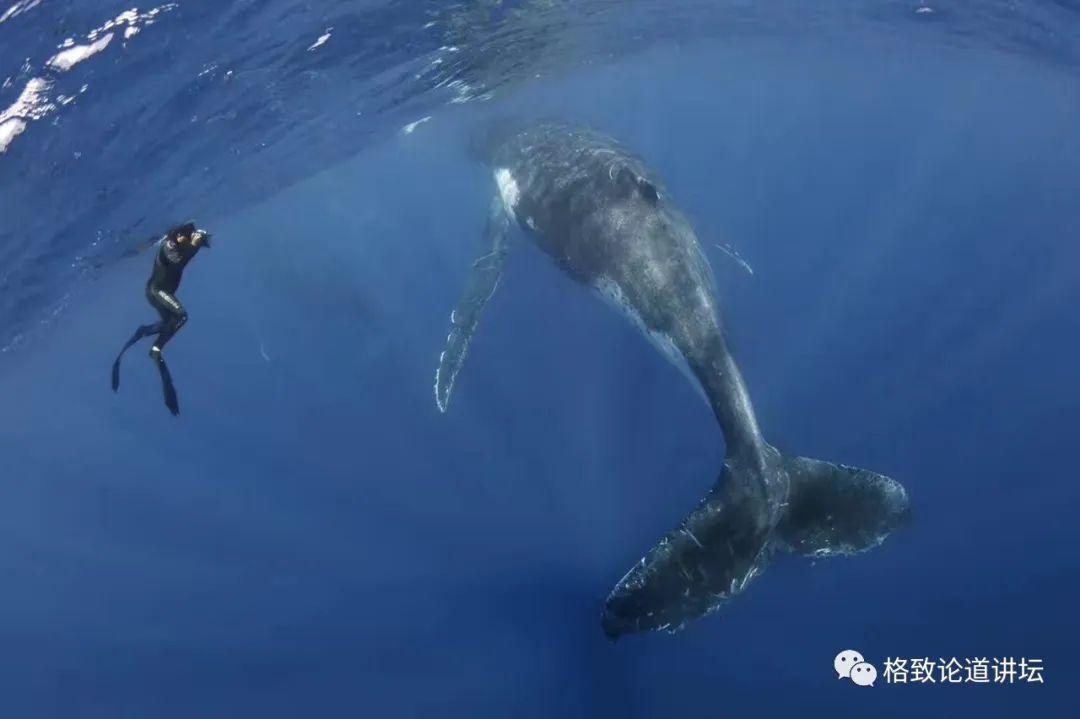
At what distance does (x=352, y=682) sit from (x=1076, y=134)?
4996 cm

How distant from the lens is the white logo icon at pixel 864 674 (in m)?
13.3

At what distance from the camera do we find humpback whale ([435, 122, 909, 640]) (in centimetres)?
911

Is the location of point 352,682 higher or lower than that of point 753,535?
lower

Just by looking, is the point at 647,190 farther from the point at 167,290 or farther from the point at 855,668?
the point at 855,668

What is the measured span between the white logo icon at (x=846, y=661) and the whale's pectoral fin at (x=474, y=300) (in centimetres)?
874

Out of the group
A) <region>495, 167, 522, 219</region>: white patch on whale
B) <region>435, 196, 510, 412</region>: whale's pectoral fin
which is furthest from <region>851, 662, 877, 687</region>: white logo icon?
<region>495, 167, 522, 219</region>: white patch on whale

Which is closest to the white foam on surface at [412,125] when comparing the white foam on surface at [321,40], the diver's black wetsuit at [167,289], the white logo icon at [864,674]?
the white foam on surface at [321,40]

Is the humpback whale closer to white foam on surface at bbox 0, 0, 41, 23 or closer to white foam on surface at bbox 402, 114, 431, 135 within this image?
white foam on surface at bbox 0, 0, 41, 23

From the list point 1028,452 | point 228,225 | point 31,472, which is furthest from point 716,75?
point 31,472

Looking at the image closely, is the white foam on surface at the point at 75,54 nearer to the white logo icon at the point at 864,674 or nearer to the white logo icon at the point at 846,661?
the white logo icon at the point at 846,661

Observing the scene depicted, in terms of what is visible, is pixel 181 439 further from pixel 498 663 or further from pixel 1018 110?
pixel 1018 110

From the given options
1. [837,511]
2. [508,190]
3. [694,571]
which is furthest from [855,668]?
[508,190]

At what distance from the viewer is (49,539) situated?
2661 centimetres

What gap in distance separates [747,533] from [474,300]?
9349 mm
